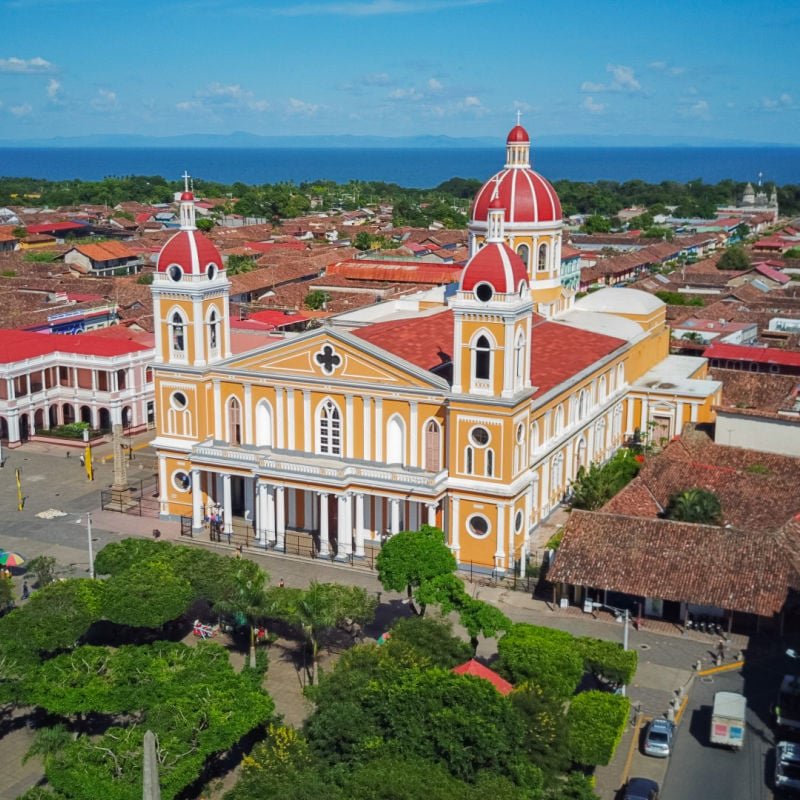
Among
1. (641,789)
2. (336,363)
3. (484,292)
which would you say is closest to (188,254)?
(336,363)

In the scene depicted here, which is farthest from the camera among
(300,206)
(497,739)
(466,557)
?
(300,206)

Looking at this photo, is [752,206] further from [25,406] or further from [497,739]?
[497,739]

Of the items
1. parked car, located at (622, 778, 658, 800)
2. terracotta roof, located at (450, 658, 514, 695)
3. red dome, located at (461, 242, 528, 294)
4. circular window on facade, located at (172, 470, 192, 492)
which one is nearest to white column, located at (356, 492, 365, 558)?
circular window on facade, located at (172, 470, 192, 492)

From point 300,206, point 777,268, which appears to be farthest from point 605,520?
point 300,206

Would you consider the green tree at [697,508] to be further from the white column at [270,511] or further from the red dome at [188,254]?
the red dome at [188,254]

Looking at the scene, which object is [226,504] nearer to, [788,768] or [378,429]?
[378,429]

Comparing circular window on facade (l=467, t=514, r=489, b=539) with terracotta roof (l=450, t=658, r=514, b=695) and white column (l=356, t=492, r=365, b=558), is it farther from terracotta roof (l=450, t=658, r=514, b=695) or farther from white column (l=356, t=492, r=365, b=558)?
terracotta roof (l=450, t=658, r=514, b=695)
